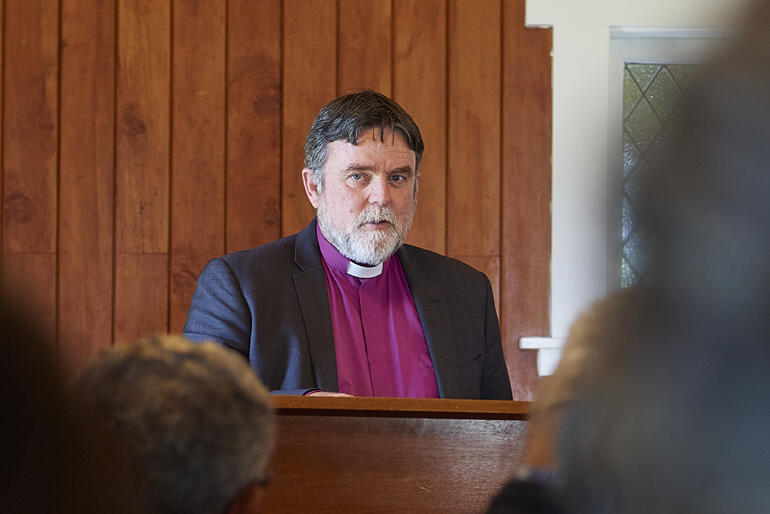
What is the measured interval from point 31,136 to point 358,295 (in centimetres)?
133

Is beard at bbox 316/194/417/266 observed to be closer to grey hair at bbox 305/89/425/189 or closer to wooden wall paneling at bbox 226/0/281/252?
grey hair at bbox 305/89/425/189

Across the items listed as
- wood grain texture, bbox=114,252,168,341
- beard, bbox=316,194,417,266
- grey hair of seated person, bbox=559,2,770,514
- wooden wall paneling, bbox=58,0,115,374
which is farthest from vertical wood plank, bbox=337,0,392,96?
grey hair of seated person, bbox=559,2,770,514

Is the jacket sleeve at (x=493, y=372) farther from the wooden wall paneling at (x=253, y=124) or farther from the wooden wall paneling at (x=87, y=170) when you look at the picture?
the wooden wall paneling at (x=87, y=170)

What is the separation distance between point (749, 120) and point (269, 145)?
2.96 m

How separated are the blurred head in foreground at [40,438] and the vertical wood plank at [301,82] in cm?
272

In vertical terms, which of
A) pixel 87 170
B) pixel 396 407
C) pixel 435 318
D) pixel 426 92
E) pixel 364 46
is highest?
pixel 364 46

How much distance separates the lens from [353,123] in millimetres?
2861

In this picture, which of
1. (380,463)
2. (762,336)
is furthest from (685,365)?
(380,463)

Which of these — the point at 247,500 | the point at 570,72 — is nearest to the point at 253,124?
the point at 570,72

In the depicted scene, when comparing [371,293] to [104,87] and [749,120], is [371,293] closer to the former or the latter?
[104,87]

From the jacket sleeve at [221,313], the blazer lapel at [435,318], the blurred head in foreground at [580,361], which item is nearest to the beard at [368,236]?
the blazer lapel at [435,318]

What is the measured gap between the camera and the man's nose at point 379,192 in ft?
9.45

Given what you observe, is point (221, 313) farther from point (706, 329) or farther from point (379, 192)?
point (706, 329)

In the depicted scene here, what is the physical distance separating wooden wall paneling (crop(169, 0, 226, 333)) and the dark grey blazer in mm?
526
